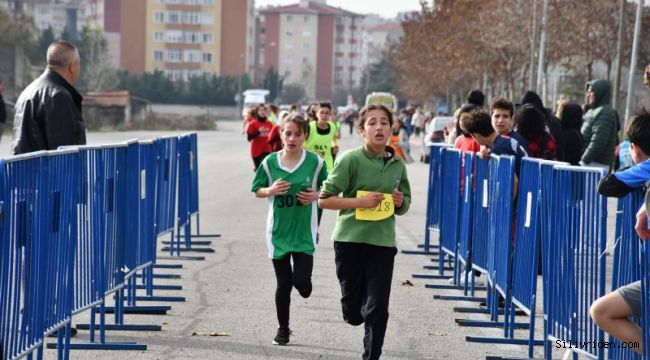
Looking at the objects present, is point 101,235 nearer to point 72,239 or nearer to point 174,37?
point 72,239

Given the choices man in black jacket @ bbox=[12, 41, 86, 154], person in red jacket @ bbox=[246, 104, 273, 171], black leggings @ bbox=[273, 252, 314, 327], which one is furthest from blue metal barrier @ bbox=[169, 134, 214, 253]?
person in red jacket @ bbox=[246, 104, 273, 171]

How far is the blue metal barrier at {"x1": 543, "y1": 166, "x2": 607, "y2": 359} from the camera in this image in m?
6.84

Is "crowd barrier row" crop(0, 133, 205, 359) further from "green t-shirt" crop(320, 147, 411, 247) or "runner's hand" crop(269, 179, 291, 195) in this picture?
"green t-shirt" crop(320, 147, 411, 247)

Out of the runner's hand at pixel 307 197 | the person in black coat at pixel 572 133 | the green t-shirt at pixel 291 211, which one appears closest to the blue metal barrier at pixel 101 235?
the green t-shirt at pixel 291 211

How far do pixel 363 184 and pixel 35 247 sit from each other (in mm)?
2019

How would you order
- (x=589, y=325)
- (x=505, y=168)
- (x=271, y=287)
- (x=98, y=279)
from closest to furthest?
(x=589, y=325), (x=98, y=279), (x=505, y=168), (x=271, y=287)

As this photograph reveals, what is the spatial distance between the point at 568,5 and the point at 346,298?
1611 inches

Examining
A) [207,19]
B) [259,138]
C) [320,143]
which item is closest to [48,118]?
[320,143]

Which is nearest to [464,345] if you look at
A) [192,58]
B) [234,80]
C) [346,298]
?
[346,298]

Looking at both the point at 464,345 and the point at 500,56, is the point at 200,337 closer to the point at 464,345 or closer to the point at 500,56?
the point at 464,345

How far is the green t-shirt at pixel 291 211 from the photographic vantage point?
891 centimetres

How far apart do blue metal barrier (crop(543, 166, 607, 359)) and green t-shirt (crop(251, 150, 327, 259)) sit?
1.93 meters

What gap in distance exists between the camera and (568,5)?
47344mm

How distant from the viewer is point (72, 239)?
25.1 ft
